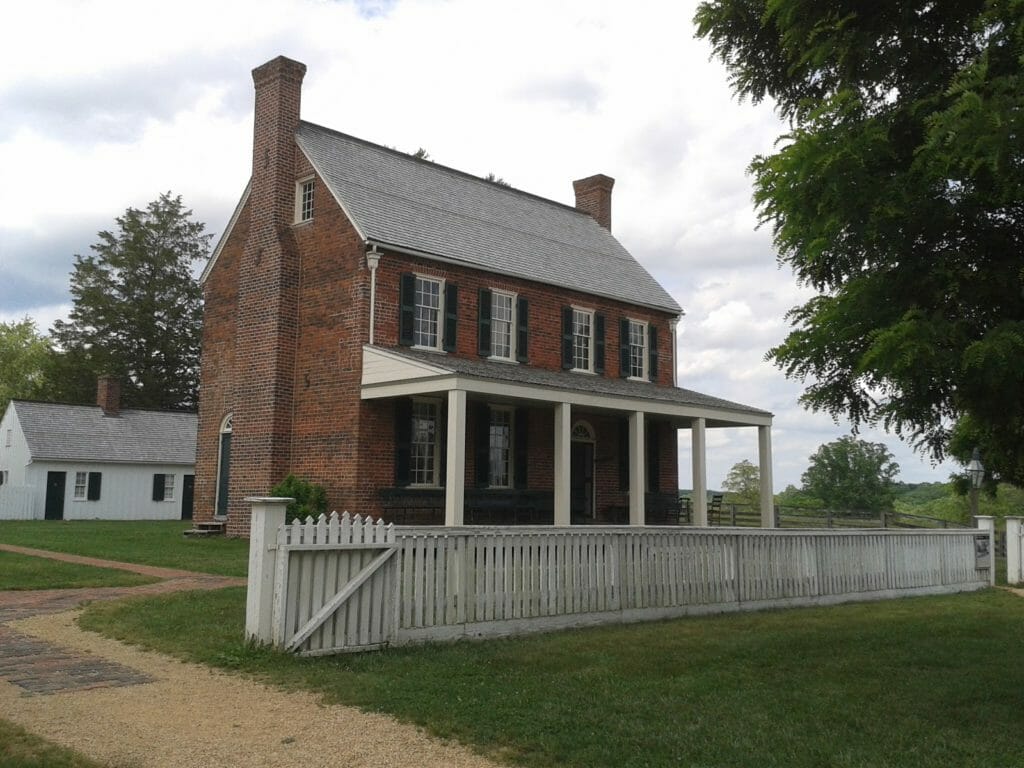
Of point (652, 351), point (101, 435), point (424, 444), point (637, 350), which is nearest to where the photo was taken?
point (424, 444)

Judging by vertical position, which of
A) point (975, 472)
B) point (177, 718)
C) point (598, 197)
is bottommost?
point (177, 718)


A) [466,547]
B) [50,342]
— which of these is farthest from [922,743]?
[50,342]

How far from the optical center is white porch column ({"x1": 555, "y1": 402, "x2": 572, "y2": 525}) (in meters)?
18.1

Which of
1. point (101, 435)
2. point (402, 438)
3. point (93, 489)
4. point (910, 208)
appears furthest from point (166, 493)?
point (910, 208)

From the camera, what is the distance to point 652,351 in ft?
83.0

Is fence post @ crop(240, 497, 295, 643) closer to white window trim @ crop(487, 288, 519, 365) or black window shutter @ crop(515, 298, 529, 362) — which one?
white window trim @ crop(487, 288, 519, 365)

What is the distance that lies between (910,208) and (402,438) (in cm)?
1372

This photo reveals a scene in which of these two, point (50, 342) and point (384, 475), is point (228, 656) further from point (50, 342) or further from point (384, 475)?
point (50, 342)

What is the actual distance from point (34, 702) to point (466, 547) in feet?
13.4

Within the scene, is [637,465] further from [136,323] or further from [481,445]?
[136,323]

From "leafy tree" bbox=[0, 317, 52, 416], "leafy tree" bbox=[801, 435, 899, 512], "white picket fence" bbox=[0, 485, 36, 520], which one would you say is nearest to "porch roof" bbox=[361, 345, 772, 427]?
"white picket fence" bbox=[0, 485, 36, 520]

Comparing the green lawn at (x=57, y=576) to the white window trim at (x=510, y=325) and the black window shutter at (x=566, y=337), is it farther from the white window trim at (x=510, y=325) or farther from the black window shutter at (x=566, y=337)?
the black window shutter at (x=566, y=337)

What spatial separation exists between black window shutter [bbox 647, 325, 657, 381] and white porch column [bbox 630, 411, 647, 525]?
5128 mm

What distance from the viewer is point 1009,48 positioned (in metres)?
6.51
